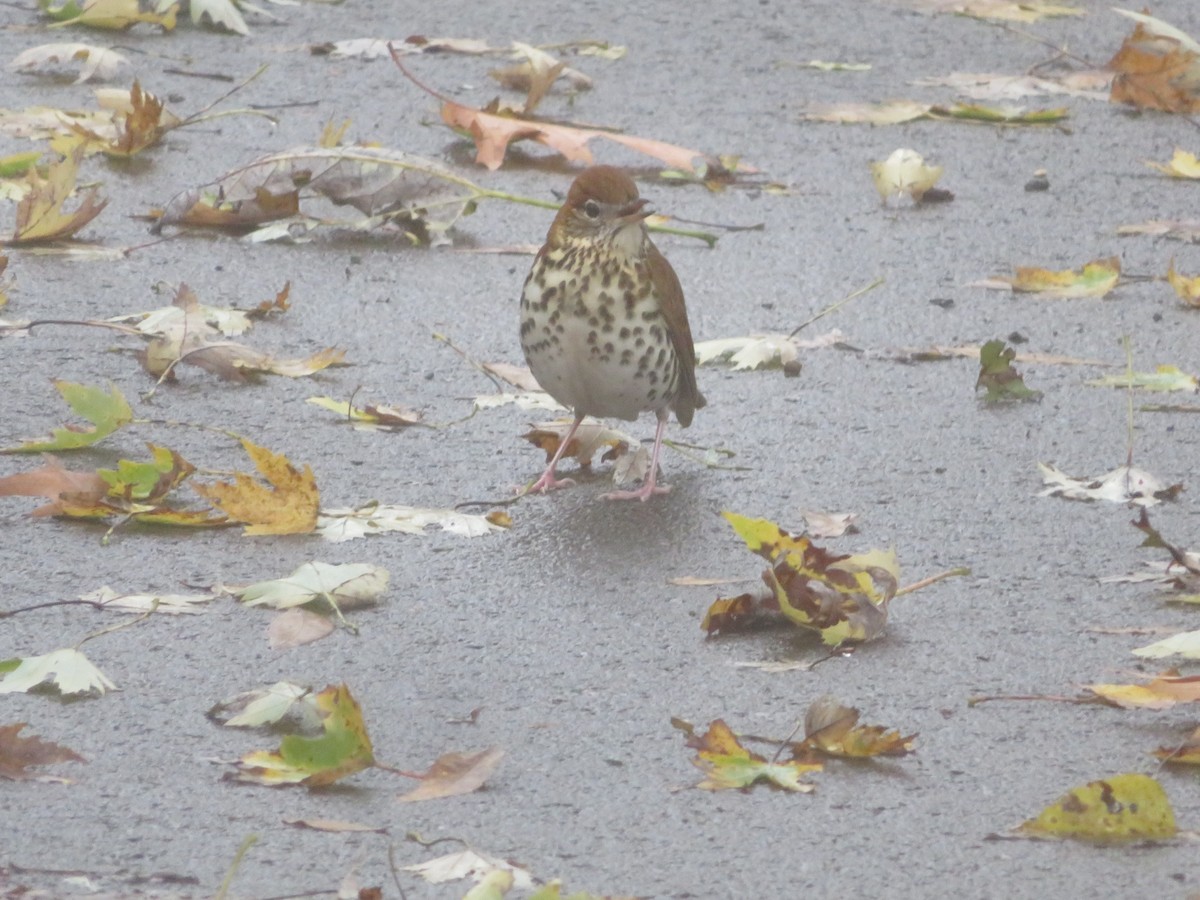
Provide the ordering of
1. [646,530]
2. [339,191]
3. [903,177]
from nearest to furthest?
1. [646,530]
2. [339,191]
3. [903,177]

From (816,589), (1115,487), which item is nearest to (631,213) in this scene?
(816,589)

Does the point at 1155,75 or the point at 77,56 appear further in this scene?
the point at 1155,75

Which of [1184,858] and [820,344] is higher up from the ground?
[1184,858]

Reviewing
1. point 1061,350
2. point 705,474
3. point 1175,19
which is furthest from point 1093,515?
point 1175,19

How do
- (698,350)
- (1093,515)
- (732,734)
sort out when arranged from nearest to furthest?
(732,734)
(1093,515)
(698,350)

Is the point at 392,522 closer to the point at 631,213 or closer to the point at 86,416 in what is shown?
the point at 86,416

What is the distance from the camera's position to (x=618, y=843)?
122 inches

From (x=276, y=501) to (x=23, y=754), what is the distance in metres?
1.32

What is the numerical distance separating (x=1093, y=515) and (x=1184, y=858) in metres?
1.84

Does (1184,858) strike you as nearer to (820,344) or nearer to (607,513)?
(607,513)

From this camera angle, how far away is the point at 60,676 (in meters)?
3.65

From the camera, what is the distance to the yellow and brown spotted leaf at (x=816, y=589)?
3951mm

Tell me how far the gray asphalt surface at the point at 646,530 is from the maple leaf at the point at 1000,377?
0.07 meters

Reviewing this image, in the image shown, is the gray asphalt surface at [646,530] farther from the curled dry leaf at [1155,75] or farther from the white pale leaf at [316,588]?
the curled dry leaf at [1155,75]
